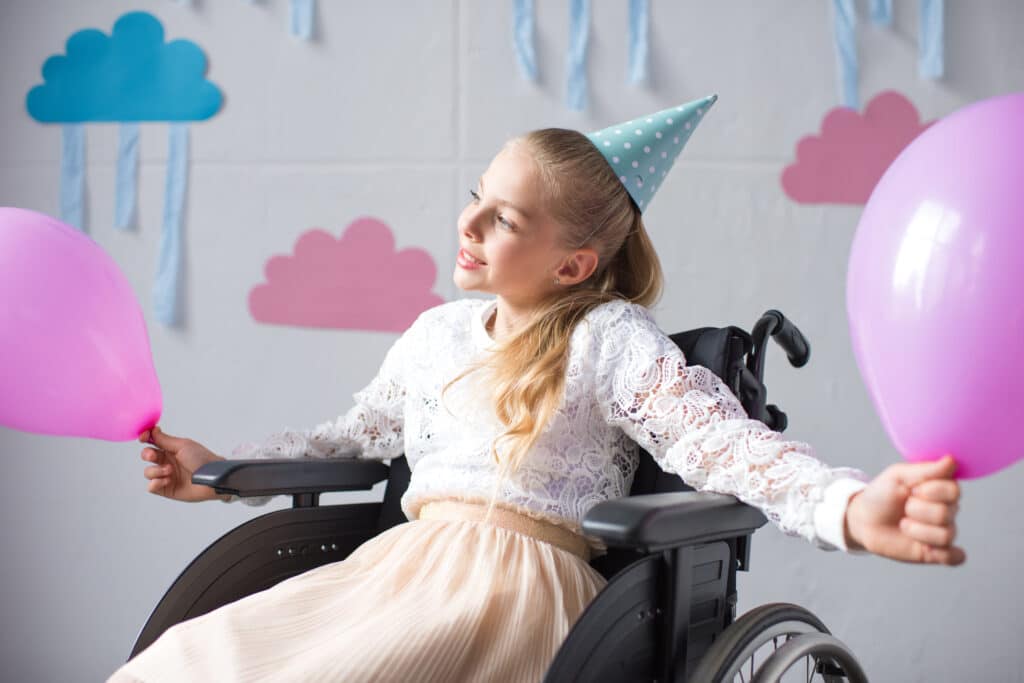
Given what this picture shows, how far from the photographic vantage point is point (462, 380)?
55.5 inches

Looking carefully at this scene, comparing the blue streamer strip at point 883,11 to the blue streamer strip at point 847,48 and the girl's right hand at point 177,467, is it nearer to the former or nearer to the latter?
the blue streamer strip at point 847,48

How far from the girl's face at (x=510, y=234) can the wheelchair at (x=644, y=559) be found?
23cm

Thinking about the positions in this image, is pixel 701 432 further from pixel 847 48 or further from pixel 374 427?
pixel 847 48

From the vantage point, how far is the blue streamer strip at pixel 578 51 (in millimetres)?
2131

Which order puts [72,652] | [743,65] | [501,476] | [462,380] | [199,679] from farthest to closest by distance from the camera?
[72,652]
[743,65]
[462,380]
[501,476]
[199,679]

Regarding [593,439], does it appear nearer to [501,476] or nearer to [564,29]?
[501,476]

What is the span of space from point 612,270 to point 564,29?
2.87ft

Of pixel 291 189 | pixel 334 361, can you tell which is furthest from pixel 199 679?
pixel 291 189

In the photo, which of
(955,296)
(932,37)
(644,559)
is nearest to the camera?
(955,296)

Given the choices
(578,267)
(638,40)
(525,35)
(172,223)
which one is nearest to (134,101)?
(172,223)

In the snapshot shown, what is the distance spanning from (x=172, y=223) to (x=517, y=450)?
1.31 meters

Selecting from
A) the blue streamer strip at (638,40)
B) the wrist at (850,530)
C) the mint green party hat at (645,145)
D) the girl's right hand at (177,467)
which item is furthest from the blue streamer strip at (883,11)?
the girl's right hand at (177,467)

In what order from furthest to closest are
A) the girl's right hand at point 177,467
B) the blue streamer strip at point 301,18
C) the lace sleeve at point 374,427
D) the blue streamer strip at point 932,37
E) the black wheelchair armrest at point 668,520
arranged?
1. the blue streamer strip at point 301,18
2. the blue streamer strip at point 932,37
3. the lace sleeve at point 374,427
4. the girl's right hand at point 177,467
5. the black wheelchair armrest at point 668,520

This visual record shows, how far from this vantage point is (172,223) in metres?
2.26
